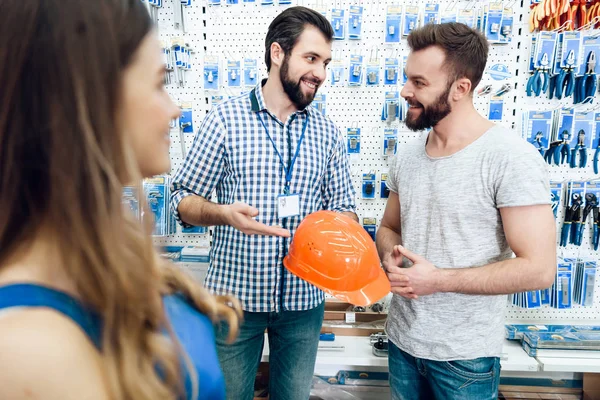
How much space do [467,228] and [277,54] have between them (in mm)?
1186

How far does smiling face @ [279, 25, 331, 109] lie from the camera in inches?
67.4

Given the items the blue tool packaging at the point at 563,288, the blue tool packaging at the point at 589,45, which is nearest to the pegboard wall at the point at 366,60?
the blue tool packaging at the point at 563,288

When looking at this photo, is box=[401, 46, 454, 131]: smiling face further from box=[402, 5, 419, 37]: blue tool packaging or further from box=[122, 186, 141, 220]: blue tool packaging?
box=[122, 186, 141, 220]: blue tool packaging

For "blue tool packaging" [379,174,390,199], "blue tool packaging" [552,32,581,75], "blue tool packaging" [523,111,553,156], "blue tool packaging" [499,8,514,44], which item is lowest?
"blue tool packaging" [379,174,390,199]

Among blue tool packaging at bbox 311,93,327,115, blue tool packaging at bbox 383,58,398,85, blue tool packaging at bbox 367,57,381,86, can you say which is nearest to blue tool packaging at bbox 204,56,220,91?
blue tool packaging at bbox 311,93,327,115

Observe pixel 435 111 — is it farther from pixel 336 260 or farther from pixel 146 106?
pixel 146 106

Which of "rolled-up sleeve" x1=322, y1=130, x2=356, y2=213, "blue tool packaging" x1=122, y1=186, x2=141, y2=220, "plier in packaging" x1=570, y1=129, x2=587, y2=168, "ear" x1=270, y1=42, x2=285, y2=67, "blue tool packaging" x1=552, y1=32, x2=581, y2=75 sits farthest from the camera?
"plier in packaging" x1=570, y1=129, x2=587, y2=168

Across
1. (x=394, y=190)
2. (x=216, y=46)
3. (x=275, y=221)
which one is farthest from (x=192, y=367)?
(x=216, y=46)

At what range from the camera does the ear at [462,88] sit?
1.52 metres

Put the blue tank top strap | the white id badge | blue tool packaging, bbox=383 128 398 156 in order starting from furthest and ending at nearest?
blue tool packaging, bbox=383 128 398 156
the white id badge
the blue tank top strap

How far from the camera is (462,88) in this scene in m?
1.52

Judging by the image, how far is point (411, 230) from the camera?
1.57 meters

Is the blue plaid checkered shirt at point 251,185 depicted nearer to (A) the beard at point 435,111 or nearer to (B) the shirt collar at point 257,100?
(B) the shirt collar at point 257,100

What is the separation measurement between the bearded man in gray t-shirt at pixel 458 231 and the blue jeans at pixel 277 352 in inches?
15.9
